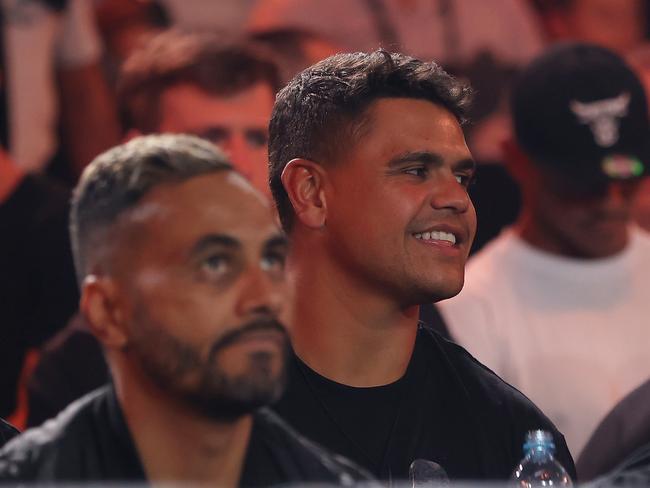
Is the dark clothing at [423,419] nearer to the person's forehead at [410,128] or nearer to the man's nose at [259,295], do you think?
the person's forehead at [410,128]

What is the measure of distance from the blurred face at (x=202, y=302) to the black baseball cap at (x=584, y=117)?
198 cm

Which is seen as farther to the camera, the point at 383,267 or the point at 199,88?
the point at 199,88

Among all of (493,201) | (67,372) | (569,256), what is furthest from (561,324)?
(67,372)

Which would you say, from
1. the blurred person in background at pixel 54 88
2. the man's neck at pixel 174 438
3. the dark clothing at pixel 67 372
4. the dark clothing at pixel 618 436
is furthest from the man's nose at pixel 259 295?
the blurred person in background at pixel 54 88

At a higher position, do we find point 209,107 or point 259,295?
point 259,295

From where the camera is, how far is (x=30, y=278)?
360 centimetres

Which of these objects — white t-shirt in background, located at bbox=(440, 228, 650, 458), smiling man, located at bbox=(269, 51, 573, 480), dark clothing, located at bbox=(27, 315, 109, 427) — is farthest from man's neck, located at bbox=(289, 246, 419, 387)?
white t-shirt in background, located at bbox=(440, 228, 650, 458)

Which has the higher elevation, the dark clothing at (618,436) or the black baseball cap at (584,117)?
the black baseball cap at (584,117)

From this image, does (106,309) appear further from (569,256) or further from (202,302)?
(569,256)

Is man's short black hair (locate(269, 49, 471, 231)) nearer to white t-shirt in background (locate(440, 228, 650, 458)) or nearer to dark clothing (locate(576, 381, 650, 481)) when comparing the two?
dark clothing (locate(576, 381, 650, 481))

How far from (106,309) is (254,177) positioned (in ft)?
5.16

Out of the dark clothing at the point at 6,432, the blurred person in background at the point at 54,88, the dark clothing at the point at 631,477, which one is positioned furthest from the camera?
the blurred person in background at the point at 54,88

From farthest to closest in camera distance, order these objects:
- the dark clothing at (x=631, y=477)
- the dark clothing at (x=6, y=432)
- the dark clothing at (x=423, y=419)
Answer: the dark clothing at (x=423, y=419) < the dark clothing at (x=6, y=432) < the dark clothing at (x=631, y=477)

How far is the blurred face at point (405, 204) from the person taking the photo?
243cm
